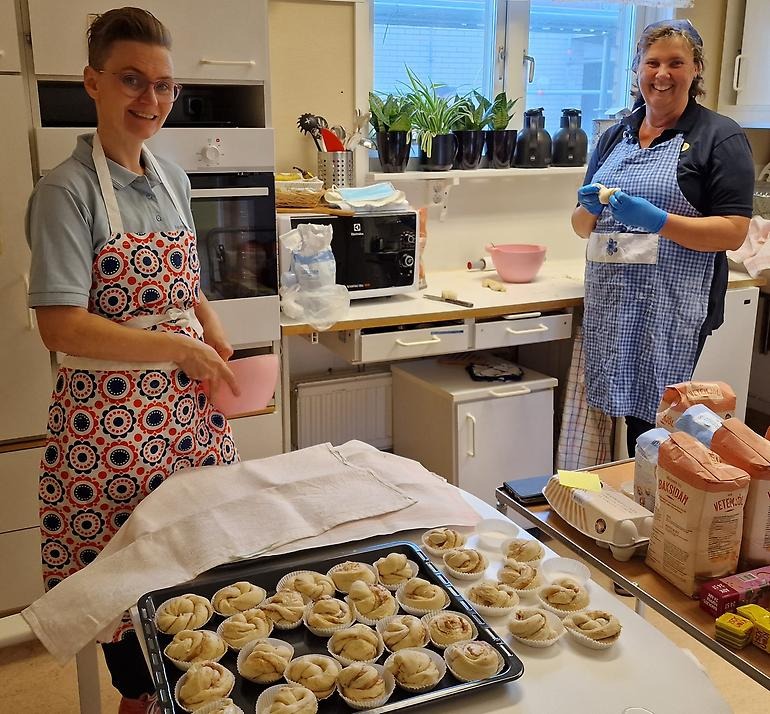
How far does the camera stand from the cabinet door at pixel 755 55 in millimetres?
3479

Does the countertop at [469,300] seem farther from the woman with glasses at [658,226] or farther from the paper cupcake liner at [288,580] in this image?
the paper cupcake liner at [288,580]

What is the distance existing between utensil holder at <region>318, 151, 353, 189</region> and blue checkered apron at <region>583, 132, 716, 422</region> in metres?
0.83

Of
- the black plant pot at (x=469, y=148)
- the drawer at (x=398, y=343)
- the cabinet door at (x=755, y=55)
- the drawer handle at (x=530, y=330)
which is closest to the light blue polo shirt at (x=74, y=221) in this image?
the drawer at (x=398, y=343)

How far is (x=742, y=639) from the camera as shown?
3.45 feet

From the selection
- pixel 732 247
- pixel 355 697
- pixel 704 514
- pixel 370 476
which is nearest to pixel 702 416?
pixel 704 514

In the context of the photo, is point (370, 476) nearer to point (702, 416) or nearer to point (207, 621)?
point (207, 621)

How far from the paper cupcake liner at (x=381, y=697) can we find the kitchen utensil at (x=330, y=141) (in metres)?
2.22

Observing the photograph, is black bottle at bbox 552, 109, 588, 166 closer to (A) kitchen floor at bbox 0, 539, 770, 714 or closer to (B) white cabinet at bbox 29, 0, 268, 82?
(B) white cabinet at bbox 29, 0, 268, 82

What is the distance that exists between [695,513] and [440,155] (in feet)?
7.41

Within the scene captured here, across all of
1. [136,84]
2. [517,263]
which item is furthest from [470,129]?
[136,84]

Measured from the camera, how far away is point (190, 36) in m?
2.19

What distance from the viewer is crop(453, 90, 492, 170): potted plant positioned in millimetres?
3195

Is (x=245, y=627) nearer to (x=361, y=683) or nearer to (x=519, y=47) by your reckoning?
(x=361, y=683)

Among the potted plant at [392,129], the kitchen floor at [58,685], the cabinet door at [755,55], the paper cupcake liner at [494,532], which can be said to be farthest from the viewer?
the cabinet door at [755,55]
